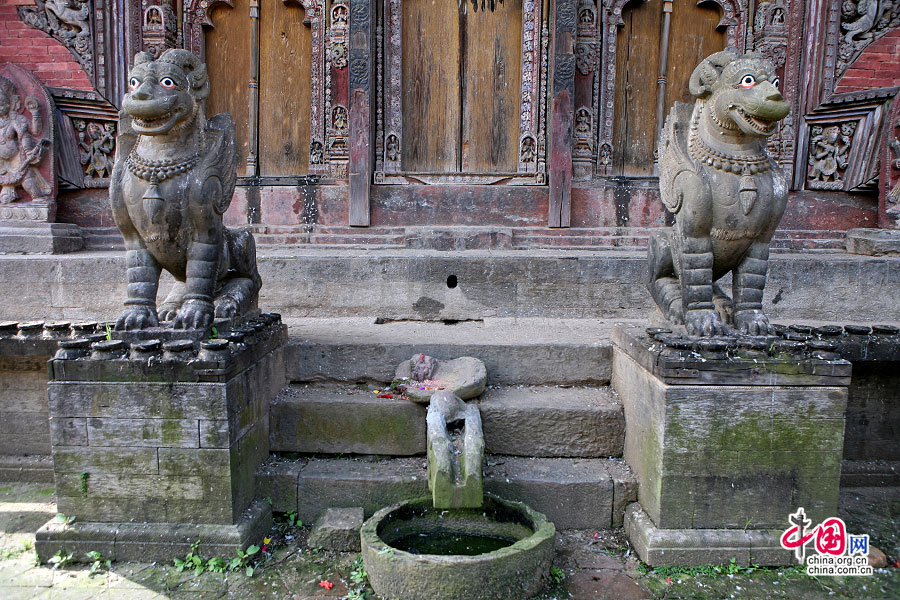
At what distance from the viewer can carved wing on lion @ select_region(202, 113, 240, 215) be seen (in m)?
3.34

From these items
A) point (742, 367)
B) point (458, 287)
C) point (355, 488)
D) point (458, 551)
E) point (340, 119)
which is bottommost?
point (458, 551)

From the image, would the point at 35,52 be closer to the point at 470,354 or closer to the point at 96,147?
the point at 96,147

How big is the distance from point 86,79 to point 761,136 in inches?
257

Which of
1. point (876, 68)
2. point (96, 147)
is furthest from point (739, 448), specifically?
point (96, 147)

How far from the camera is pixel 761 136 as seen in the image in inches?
123

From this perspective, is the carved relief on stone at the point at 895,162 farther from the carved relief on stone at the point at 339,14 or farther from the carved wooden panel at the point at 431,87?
the carved relief on stone at the point at 339,14

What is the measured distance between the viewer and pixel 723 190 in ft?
10.5

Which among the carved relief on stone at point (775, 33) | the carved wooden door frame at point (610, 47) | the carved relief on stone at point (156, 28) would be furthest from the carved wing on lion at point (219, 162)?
the carved relief on stone at point (775, 33)

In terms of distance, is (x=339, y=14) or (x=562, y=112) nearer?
(x=562, y=112)

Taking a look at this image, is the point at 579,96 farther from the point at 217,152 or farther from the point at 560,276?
the point at 217,152

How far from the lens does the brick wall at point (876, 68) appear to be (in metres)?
6.00

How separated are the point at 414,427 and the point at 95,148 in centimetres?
523

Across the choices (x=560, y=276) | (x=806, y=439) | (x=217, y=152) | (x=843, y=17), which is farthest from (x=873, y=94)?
(x=217, y=152)

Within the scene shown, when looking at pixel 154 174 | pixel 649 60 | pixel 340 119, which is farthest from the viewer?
pixel 649 60
